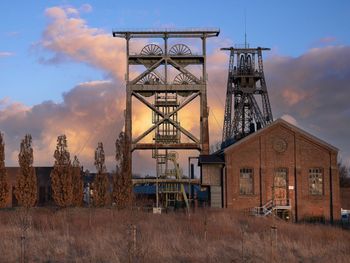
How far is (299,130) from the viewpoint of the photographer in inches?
2174

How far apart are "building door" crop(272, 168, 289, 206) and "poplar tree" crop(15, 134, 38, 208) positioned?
21.4 meters

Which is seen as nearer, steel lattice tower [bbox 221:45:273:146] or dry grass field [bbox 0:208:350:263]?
dry grass field [bbox 0:208:350:263]

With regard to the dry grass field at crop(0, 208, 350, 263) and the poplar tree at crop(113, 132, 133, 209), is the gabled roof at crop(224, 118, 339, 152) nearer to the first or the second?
the poplar tree at crop(113, 132, 133, 209)

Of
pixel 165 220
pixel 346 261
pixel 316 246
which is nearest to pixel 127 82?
pixel 165 220

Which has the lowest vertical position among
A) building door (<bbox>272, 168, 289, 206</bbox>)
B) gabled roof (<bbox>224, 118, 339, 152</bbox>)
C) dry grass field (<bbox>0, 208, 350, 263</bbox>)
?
dry grass field (<bbox>0, 208, 350, 263</bbox>)

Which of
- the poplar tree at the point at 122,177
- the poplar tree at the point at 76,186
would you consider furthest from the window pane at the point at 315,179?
the poplar tree at the point at 76,186

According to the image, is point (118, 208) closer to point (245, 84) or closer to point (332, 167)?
point (332, 167)

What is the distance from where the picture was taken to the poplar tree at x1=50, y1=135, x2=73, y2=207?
47531 mm

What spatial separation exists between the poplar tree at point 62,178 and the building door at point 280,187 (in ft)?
60.4

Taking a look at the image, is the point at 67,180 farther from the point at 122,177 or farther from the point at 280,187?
the point at 280,187

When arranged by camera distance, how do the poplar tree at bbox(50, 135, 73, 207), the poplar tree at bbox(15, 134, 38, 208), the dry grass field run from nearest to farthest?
the dry grass field < the poplar tree at bbox(15, 134, 38, 208) < the poplar tree at bbox(50, 135, 73, 207)

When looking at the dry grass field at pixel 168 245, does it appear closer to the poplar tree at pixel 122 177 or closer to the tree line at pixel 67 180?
the tree line at pixel 67 180

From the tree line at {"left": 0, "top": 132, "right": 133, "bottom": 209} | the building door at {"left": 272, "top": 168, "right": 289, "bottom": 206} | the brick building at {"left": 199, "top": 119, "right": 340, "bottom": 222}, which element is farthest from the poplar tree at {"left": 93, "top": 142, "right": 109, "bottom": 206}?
the building door at {"left": 272, "top": 168, "right": 289, "bottom": 206}

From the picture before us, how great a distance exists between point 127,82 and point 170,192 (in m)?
13.2
